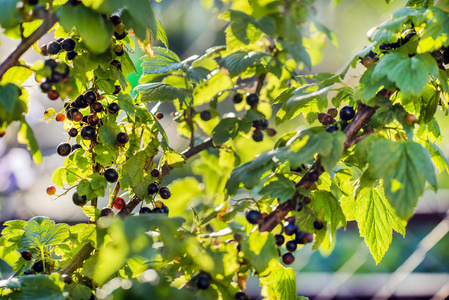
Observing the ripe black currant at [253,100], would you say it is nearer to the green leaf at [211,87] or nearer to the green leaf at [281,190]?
the green leaf at [211,87]

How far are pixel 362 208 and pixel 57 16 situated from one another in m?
0.54

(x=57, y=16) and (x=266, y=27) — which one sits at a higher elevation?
(x=57, y=16)

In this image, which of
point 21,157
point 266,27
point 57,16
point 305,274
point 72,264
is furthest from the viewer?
point 305,274

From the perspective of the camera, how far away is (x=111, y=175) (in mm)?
735

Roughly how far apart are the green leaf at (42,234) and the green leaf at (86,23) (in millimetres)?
321

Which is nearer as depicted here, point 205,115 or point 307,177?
point 307,177

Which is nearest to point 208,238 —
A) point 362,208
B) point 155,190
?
point 155,190

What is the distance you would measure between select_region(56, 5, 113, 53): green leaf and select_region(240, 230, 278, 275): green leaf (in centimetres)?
28

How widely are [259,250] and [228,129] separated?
11.4 inches

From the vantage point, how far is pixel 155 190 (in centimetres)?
73

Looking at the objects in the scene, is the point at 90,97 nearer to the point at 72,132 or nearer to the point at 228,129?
the point at 72,132

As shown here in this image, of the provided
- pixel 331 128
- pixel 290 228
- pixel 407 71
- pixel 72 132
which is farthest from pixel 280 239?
pixel 72 132

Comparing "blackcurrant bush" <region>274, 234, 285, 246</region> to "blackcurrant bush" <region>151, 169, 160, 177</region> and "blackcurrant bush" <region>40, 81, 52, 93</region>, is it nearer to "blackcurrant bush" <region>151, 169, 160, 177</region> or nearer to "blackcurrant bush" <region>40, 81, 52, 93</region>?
"blackcurrant bush" <region>151, 169, 160, 177</region>

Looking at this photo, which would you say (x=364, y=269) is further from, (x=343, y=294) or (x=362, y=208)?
(x=362, y=208)
